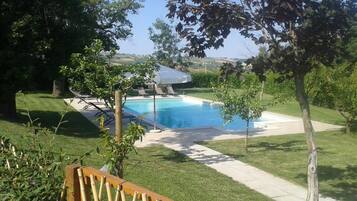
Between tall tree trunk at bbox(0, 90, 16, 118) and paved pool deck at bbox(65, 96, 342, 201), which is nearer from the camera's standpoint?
paved pool deck at bbox(65, 96, 342, 201)

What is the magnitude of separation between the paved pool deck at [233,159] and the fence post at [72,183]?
485cm

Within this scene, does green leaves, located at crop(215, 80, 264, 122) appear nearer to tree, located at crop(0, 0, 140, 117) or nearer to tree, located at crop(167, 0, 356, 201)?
tree, located at crop(0, 0, 140, 117)

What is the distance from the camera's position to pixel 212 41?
6.32m

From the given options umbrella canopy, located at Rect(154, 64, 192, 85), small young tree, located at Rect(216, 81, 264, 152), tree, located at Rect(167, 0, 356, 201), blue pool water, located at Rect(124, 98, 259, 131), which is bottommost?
blue pool water, located at Rect(124, 98, 259, 131)

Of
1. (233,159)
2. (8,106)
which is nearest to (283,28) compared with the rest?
(233,159)

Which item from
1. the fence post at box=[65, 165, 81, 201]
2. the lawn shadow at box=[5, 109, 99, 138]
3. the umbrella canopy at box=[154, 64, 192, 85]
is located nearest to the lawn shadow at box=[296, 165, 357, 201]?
the fence post at box=[65, 165, 81, 201]

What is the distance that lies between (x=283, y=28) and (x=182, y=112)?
73.3 ft

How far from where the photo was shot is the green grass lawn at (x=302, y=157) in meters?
9.84

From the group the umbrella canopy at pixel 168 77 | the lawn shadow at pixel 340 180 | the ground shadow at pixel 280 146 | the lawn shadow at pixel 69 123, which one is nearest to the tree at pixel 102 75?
the lawn shadow at pixel 340 180

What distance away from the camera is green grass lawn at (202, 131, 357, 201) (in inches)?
388

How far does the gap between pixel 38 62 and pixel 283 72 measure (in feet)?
38.6

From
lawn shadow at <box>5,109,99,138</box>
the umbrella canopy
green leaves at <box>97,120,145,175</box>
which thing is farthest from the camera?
the umbrella canopy

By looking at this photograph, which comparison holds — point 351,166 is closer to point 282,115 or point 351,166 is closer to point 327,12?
point 327,12

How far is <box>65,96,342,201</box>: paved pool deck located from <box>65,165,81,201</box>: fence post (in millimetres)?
4850
